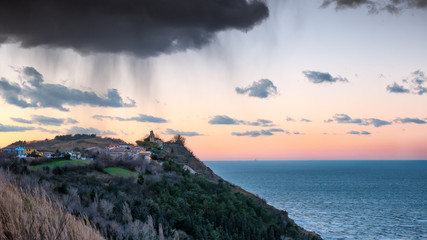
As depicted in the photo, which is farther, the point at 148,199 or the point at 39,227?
the point at 148,199

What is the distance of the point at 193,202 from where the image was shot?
33.3 metres

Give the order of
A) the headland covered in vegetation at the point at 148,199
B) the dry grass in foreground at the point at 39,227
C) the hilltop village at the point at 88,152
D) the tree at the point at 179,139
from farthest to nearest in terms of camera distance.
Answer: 1. the tree at the point at 179,139
2. the hilltop village at the point at 88,152
3. the headland covered in vegetation at the point at 148,199
4. the dry grass in foreground at the point at 39,227

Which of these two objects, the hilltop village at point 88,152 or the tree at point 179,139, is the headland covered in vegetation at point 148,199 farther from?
the tree at point 179,139

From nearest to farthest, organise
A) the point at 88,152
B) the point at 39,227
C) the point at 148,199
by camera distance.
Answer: the point at 39,227, the point at 148,199, the point at 88,152

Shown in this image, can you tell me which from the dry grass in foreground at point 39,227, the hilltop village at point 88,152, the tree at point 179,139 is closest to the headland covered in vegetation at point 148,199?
the hilltop village at point 88,152

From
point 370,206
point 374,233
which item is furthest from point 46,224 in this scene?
point 370,206

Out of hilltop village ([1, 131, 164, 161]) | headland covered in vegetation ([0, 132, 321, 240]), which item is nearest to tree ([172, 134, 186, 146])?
hilltop village ([1, 131, 164, 161])

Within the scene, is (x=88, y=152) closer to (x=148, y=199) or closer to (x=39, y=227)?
(x=148, y=199)

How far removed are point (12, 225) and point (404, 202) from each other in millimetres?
83208

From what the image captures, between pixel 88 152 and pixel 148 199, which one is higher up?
pixel 88 152

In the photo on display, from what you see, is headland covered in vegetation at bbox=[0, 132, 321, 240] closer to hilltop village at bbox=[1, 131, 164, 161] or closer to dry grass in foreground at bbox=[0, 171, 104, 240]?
hilltop village at bbox=[1, 131, 164, 161]

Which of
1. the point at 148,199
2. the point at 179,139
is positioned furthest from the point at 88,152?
the point at 179,139

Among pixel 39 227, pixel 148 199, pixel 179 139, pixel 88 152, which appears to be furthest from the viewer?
pixel 179 139

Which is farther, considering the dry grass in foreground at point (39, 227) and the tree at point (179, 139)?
the tree at point (179, 139)
